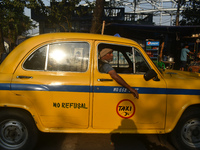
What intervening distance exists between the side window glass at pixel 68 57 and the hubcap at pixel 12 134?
39.9 inches

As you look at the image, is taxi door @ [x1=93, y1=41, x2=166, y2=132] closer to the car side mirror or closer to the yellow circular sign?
the yellow circular sign

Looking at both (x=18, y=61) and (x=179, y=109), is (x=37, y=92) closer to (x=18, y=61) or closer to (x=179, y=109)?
(x=18, y=61)

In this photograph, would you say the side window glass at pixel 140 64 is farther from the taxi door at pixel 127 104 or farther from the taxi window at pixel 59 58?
the taxi window at pixel 59 58

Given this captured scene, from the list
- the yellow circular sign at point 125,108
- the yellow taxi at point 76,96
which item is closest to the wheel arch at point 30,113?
the yellow taxi at point 76,96

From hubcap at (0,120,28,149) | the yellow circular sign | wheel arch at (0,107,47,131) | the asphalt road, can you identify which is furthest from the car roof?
the asphalt road

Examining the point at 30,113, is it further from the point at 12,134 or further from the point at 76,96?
the point at 76,96

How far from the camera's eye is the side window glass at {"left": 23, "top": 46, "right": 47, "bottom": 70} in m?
2.85

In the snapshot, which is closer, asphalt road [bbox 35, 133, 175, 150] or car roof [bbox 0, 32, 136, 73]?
car roof [bbox 0, 32, 136, 73]

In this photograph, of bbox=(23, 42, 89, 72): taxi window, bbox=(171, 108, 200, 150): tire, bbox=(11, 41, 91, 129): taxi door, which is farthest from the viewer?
bbox=(171, 108, 200, 150): tire

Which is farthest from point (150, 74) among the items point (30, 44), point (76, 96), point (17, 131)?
point (17, 131)

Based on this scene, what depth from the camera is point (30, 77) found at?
278 cm

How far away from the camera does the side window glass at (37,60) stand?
2848 mm

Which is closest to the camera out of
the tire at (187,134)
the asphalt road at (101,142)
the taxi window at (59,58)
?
the taxi window at (59,58)

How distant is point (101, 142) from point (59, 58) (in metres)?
1.75
